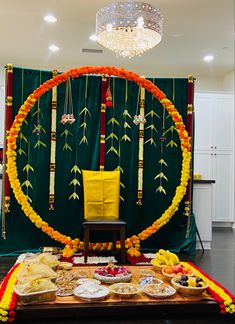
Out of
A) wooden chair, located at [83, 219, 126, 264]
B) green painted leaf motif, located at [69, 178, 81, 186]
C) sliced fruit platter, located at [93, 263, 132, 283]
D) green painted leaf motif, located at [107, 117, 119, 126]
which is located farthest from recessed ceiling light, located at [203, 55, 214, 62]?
sliced fruit platter, located at [93, 263, 132, 283]

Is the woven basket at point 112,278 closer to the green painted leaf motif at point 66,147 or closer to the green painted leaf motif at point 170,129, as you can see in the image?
the green painted leaf motif at point 66,147

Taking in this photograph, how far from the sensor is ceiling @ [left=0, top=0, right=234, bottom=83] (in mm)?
5125

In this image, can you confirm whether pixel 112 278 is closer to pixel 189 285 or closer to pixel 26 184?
pixel 189 285

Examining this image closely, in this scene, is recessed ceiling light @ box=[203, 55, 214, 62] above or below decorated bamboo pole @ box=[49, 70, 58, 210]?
above

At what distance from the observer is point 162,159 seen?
5230mm

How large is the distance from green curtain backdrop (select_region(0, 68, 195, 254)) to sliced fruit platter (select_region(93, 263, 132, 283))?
2.06 meters

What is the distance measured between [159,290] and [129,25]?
2.69 meters

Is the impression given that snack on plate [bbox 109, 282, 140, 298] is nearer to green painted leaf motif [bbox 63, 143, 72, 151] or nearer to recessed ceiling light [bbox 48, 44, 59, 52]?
green painted leaf motif [bbox 63, 143, 72, 151]

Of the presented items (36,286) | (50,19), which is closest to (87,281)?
(36,286)

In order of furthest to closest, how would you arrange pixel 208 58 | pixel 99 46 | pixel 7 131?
pixel 208 58, pixel 99 46, pixel 7 131

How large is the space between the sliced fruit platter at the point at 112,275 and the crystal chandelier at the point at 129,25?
97.4 inches

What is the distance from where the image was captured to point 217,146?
25.2ft

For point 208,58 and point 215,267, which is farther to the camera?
point 208,58

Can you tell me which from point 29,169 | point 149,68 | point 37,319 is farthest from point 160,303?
point 149,68
